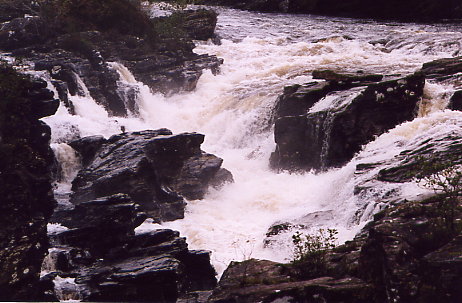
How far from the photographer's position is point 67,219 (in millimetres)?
18422

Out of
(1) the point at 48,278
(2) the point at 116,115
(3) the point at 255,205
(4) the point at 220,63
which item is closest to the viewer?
(1) the point at 48,278

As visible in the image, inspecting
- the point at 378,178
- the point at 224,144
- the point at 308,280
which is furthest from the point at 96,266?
the point at 224,144

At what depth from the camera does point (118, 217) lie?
54.5 feet

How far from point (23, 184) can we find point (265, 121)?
15.7 m

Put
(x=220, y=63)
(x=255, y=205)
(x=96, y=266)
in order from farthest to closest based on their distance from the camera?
(x=220, y=63) < (x=255, y=205) < (x=96, y=266)

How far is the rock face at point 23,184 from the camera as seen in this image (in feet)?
44.7

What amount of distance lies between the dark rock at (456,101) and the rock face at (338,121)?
1266 millimetres

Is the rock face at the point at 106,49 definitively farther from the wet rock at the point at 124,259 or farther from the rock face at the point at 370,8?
the rock face at the point at 370,8

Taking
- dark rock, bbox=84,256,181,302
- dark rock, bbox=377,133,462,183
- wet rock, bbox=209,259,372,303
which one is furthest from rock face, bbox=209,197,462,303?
dark rock, bbox=377,133,462,183

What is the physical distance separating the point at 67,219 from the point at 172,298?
17.5 feet

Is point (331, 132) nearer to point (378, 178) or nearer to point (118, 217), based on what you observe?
point (378, 178)

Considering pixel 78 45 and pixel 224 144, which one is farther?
pixel 78 45

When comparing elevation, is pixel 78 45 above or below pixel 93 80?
above

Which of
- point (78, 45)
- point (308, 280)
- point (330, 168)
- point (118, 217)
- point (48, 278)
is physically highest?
point (78, 45)
